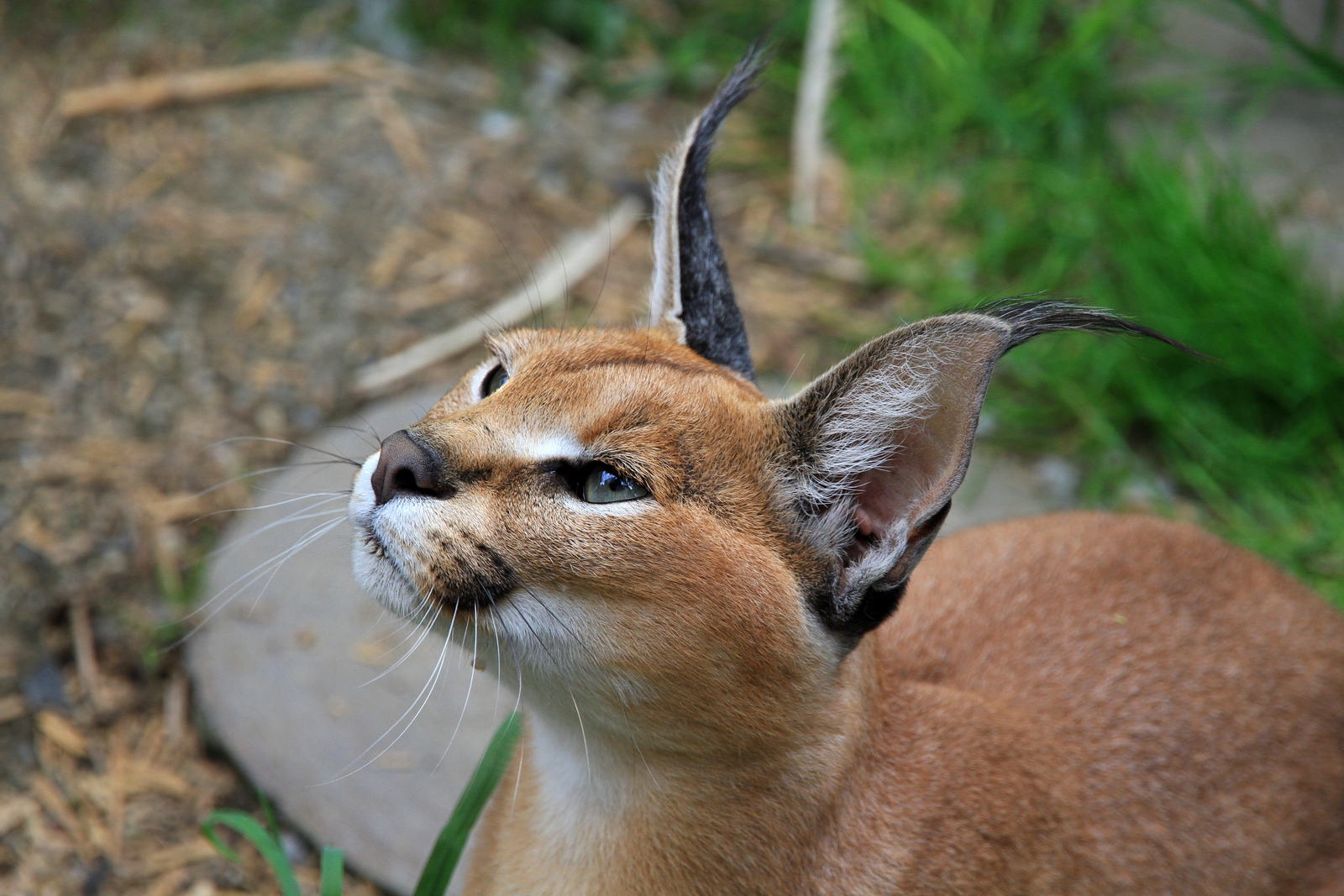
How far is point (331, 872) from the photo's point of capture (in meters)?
3.11

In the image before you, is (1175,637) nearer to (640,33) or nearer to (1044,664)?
(1044,664)

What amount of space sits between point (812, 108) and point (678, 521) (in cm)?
478

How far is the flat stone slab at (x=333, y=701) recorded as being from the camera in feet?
12.8

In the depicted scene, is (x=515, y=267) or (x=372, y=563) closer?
(x=372, y=563)

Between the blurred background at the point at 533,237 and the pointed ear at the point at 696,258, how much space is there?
1594mm

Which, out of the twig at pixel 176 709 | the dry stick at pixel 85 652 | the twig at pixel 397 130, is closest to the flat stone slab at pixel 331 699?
the twig at pixel 176 709

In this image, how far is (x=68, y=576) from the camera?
14.8ft

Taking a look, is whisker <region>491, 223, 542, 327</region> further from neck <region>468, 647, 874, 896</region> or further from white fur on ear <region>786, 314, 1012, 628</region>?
white fur on ear <region>786, 314, 1012, 628</region>

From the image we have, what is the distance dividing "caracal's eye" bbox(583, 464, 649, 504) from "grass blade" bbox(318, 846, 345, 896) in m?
1.33

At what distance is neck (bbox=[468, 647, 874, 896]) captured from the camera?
2.61m

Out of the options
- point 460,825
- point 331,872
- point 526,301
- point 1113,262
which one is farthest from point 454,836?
point 1113,262

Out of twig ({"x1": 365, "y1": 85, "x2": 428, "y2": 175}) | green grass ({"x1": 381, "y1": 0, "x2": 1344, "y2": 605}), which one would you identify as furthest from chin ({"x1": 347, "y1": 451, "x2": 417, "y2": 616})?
twig ({"x1": 365, "y1": 85, "x2": 428, "y2": 175})

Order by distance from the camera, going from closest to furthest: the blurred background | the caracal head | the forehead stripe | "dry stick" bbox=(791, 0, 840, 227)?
1. the caracal head
2. the forehead stripe
3. the blurred background
4. "dry stick" bbox=(791, 0, 840, 227)

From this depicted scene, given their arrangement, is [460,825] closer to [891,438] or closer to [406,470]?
[406,470]
